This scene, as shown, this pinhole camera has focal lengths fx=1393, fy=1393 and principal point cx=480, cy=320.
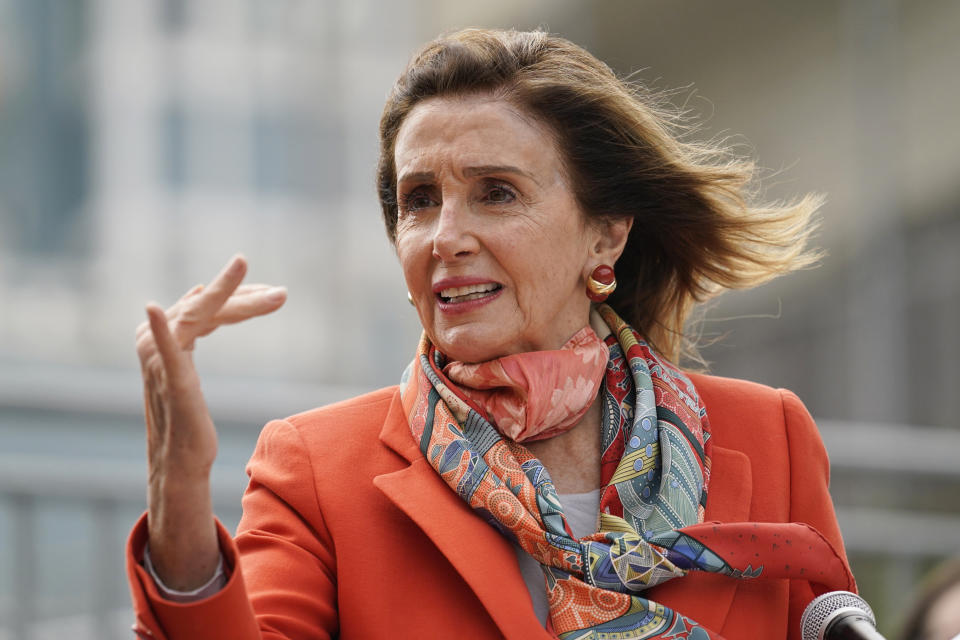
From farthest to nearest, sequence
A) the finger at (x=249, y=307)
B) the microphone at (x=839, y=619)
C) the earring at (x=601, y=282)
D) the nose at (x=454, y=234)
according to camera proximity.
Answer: the earring at (x=601, y=282) → the nose at (x=454, y=234) → the microphone at (x=839, y=619) → the finger at (x=249, y=307)

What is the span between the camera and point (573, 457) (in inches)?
117

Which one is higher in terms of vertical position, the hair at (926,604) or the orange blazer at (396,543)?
the orange blazer at (396,543)

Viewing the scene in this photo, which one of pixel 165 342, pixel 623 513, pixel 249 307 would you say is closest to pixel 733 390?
pixel 623 513

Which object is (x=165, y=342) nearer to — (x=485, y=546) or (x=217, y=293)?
(x=217, y=293)

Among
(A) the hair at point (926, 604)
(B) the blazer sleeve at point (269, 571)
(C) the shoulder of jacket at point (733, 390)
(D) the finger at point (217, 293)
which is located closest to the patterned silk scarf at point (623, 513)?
(C) the shoulder of jacket at point (733, 390)

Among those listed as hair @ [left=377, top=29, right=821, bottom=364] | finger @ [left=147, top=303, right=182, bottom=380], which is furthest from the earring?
finger @ [left=147, top=303, right=182, bottom=380]

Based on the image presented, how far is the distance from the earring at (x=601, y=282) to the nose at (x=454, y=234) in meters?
0.35

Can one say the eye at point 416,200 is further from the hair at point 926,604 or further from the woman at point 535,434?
the hair at point 926,604

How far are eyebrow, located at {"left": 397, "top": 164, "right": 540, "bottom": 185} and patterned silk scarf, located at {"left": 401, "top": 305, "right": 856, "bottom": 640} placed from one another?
0.37 m

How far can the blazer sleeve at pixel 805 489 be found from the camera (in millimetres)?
2871

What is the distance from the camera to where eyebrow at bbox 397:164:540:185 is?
2.86 meters

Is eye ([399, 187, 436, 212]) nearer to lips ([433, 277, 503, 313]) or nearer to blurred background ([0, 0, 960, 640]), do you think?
lips ([433, 277, 503, 313])

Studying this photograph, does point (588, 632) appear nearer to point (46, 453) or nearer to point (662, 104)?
point (662, 104)

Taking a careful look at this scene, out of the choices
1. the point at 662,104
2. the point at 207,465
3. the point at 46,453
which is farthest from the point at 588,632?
the point at 46,453
